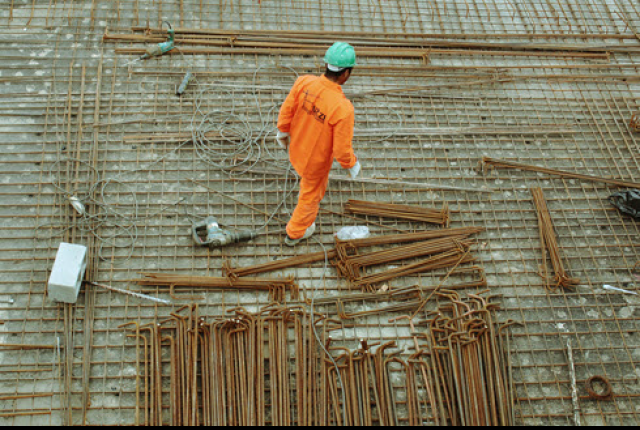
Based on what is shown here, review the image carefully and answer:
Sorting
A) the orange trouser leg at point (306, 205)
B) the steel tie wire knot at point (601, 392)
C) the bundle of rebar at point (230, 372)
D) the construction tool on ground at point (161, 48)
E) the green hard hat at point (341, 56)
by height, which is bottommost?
the steel tie wire knot at point (601, 392)

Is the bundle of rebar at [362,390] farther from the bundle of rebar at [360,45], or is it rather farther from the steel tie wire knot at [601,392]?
the bundle of rebar at [360,45]

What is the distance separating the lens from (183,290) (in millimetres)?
4809

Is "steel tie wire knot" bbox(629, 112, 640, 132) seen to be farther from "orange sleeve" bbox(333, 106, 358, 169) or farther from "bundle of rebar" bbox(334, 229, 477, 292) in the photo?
"orange sleeve" bbox(333, 106, 358, 169)

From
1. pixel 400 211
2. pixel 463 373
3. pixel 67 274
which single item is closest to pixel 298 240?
pixel 400 211

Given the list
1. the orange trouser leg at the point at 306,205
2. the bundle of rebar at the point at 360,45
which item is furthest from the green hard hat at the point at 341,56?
the bundle of rebar at the point at 360,45

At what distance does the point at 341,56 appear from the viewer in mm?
4207

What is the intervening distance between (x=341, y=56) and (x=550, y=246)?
9.33 feet

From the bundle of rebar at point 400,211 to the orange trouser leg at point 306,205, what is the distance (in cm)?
62

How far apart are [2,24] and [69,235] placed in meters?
3.29

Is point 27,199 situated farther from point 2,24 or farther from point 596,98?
point 596,98

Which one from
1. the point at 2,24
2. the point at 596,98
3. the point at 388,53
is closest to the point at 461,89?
the point at 388,53

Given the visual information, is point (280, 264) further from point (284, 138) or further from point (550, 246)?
point (550, 246)

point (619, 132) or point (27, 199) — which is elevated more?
point (619, 132)

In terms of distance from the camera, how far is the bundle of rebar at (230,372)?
4152mm
